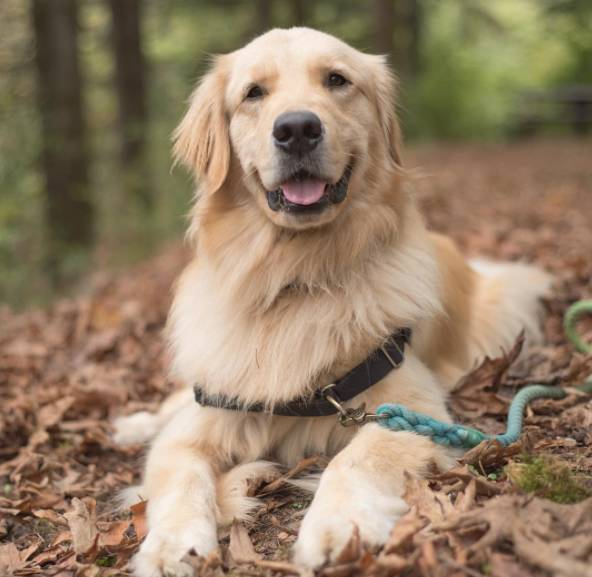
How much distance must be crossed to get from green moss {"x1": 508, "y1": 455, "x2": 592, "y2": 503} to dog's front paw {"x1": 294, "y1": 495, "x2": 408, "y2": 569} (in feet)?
1.36

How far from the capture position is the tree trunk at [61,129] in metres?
9.75

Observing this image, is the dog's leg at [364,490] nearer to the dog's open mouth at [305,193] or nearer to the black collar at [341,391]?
the black collar at [341,391]

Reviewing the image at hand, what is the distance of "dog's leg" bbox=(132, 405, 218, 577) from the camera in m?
2.28

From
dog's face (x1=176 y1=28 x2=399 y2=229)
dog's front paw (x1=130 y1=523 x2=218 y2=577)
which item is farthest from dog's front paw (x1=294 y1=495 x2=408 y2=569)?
dog's face (x1=176 y1=28 x2=399 y2=229)

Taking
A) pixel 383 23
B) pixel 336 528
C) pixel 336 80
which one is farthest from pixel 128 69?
pixel 336 528

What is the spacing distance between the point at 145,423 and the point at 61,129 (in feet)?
23.0

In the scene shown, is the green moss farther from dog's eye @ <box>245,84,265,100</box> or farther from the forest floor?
dog's eye @ <box>245,84,265,100</box>

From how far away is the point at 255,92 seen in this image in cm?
332

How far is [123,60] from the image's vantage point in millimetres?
11609

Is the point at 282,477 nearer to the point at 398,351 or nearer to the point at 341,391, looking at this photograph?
the point at 341,391

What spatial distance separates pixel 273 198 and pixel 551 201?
263 inches

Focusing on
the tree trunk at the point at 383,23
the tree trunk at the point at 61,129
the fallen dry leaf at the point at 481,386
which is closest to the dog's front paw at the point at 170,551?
the fallen dry leaf at the point at 481,386

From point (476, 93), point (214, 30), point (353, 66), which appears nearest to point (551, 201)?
point (353, 66)

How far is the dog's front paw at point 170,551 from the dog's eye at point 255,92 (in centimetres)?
189
